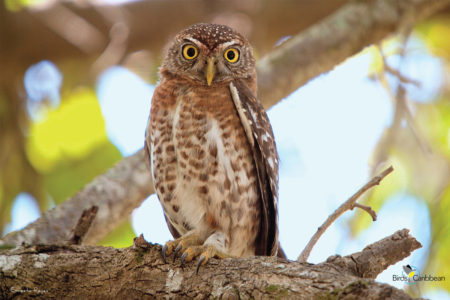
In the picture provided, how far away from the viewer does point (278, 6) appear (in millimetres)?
6180

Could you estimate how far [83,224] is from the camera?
12.0 feet

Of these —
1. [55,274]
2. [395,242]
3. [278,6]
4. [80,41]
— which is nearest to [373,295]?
[395,242]

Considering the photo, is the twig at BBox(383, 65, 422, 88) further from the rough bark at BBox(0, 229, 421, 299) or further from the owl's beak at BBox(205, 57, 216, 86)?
the rough bark at BBox(0, 229, 421, 299)

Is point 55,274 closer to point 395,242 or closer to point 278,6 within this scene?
point 395,242

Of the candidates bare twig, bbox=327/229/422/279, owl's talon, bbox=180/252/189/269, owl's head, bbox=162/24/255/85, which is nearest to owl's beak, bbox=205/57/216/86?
owl's head, bbox=162/24/255/85

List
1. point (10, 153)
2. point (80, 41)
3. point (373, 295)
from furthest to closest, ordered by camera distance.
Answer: point (80, 41)
point (10, 153)
point (373, 295)

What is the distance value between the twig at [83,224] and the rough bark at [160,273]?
442mm

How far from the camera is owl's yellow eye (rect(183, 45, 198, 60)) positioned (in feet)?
15.9

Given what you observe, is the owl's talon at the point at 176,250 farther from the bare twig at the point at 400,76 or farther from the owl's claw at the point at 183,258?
the bare twig at the point at 400,76

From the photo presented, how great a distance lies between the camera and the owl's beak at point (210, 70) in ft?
14.7

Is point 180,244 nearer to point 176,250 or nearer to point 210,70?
point 176,250

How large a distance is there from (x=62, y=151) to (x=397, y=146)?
371 cm

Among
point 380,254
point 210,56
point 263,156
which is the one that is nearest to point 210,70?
point 210,56

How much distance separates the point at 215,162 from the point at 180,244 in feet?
2.63
